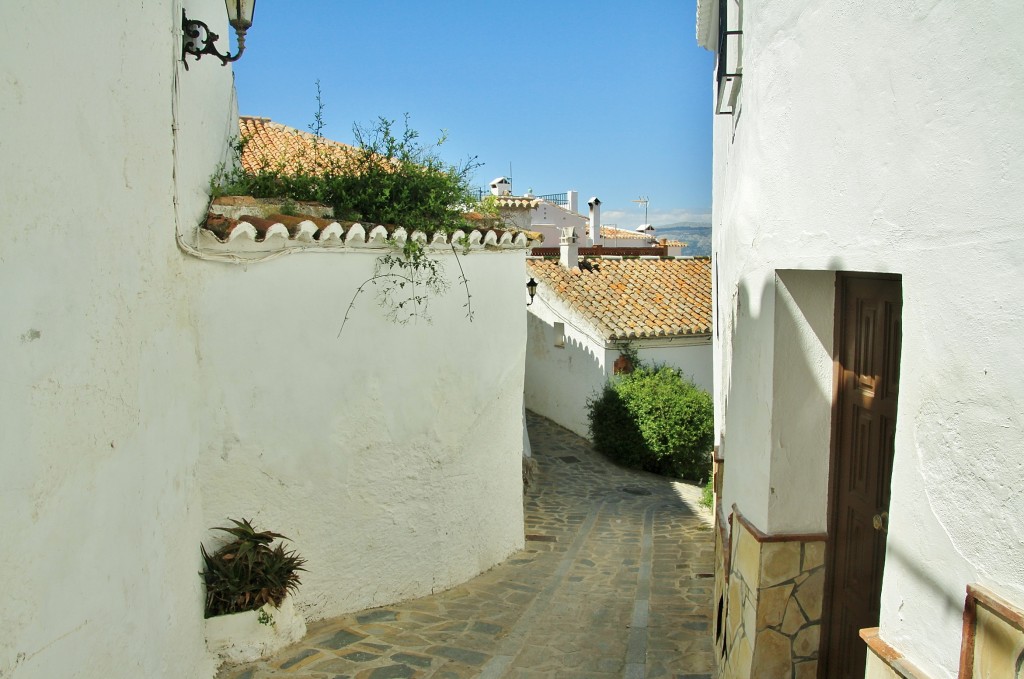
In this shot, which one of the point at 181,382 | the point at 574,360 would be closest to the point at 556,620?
the point at 181,382

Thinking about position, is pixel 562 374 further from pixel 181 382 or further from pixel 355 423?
pixel 181 382

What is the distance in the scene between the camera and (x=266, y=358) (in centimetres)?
606

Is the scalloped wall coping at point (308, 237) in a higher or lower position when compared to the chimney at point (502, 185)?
lower

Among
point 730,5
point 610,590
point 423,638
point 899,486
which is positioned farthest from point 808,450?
point 610,590

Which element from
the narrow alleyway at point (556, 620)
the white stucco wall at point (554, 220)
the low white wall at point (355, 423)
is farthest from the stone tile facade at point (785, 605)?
the white stucco wall at point (554, 220)

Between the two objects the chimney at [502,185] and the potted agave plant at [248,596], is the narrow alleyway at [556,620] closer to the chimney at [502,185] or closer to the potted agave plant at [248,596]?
the potted agave plant at [248,596]

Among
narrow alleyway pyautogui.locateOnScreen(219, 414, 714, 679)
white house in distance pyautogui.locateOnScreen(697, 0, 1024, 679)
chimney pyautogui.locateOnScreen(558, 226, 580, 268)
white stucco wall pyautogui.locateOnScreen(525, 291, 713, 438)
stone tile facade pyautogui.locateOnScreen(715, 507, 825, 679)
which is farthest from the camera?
chimney pyautogui.locateOnScreen(558, 226, 580, 268)

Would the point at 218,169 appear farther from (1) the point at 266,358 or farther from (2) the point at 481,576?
(2) the point at 481,576

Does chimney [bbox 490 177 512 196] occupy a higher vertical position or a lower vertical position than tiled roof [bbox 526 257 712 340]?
higher

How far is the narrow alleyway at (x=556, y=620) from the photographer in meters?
5.82

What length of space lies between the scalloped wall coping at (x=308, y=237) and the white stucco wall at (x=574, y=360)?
10.9 meters

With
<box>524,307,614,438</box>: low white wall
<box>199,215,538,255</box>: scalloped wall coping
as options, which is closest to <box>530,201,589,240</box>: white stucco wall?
<box>524,307,614,438</box>: low white wall

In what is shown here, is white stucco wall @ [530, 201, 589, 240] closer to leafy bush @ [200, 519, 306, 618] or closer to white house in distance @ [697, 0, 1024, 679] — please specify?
leafy bush @ [200, 519, 306, 618]

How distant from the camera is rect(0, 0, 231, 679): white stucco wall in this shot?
2.78m
